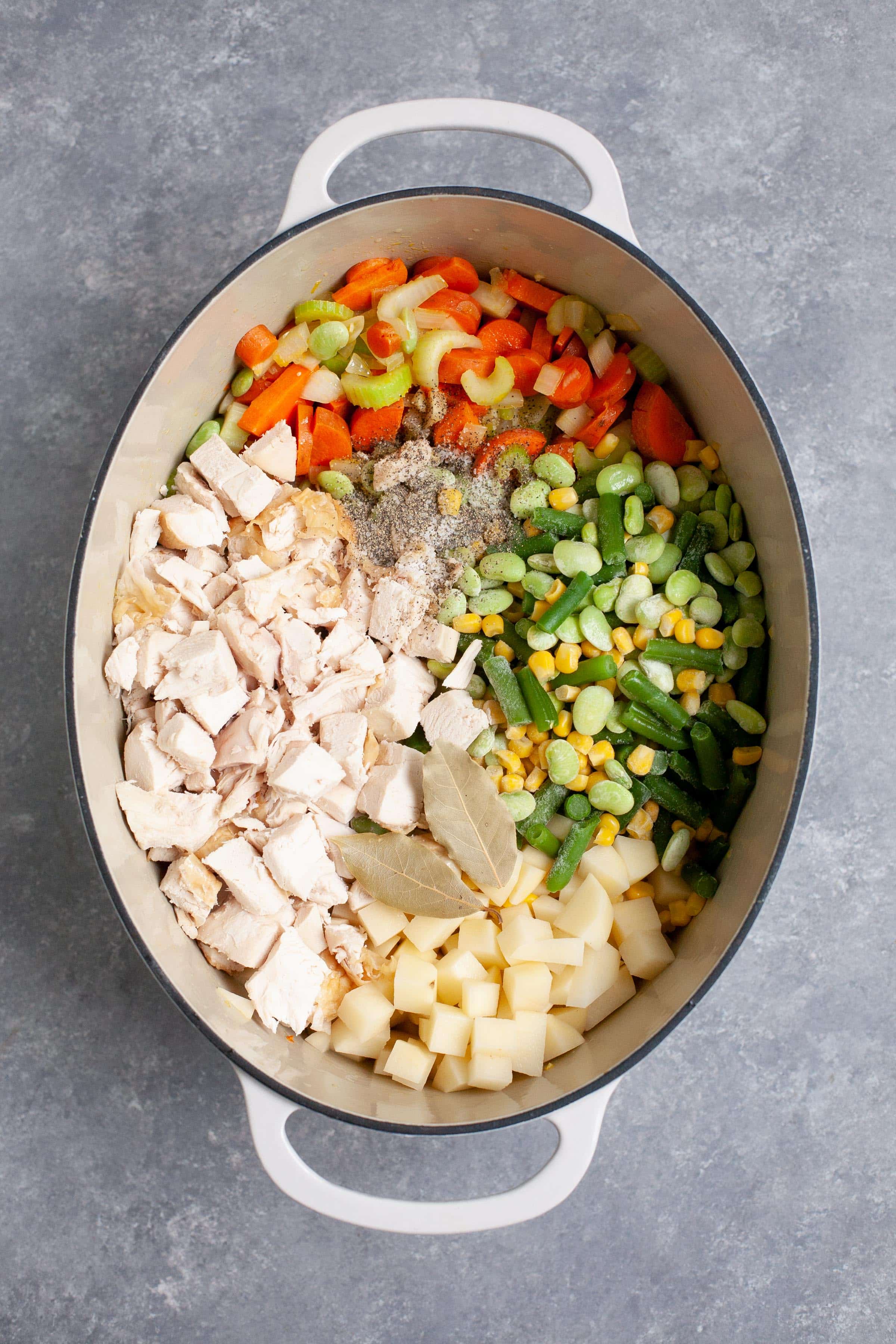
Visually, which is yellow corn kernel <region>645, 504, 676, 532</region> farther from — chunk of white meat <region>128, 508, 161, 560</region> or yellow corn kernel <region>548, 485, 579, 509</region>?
chunk of white meat <region>128, 508, 161, 560</region>

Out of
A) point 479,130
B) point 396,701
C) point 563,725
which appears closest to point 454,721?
point 396,701

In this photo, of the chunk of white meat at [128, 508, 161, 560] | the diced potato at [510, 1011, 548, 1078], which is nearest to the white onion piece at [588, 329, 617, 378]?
the chunk of white meat at [128, 508, 161, 560]

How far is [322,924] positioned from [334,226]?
1.34 metres

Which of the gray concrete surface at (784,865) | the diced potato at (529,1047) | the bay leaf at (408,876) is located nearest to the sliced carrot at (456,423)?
the gray concrete surface at (784,865)

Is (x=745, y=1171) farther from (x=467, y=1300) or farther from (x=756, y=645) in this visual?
(x=756, y=645)

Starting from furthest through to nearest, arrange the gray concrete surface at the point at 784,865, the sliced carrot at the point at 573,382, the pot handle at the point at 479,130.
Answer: the gray concrete surface at the point at 784,865 < the sliced carrot at the point at 573,382 < the pot handle at the point at 479,130

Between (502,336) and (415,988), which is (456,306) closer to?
(502,336)

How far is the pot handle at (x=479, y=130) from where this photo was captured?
1585 mm

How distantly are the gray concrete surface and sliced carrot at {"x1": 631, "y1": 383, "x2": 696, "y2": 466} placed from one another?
30 centimetres

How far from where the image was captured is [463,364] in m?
1.81

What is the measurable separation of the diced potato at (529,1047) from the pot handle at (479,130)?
58.5 inches

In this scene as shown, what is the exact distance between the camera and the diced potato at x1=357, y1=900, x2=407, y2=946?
1.72 meters

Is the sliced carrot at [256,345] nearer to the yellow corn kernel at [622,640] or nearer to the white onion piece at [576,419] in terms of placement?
the white onion piece at [576,419]

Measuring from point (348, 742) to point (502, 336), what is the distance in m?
0.92
